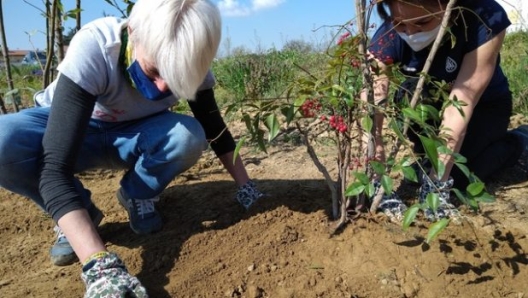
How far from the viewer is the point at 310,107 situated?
130 cm

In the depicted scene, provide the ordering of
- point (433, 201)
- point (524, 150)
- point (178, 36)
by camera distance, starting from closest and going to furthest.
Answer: point (433, 201), point (178, 36), point (524, 150)

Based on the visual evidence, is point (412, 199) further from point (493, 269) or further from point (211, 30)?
point (211, 30)

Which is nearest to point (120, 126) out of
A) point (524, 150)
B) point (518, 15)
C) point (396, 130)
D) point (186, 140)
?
point (186, 140)

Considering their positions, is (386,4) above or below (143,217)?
above

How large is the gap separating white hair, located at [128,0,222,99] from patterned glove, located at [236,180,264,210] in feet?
2.00

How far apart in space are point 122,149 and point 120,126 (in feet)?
0.29

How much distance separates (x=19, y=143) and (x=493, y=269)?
1.59m

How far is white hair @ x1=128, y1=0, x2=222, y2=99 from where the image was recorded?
130 cm

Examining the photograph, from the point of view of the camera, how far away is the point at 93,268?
4.11 ft

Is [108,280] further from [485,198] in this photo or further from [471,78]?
[471,78]

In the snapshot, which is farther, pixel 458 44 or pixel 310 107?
pixel 458 44

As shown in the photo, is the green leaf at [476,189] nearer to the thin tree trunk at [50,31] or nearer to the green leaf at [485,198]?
the green leaf at [485,198]

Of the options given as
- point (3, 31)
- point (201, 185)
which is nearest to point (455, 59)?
point (201, 185)

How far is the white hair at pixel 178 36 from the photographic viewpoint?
1299 mm
